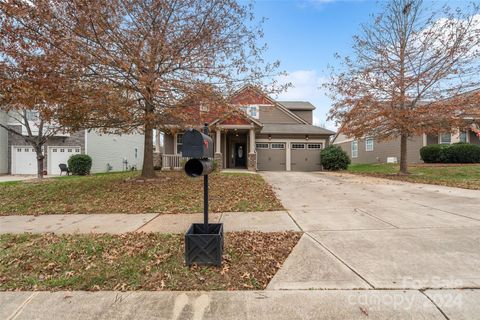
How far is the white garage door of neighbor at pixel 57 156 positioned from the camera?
65.1ft

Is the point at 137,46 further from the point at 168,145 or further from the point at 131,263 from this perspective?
the point at 168,145

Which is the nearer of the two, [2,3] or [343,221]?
[343,221]

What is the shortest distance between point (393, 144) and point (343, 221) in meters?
21.0

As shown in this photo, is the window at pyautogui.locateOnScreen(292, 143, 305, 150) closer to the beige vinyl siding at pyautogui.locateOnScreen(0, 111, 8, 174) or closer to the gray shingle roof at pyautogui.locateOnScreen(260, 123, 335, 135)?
the gray shingle roof at pyautogui.locateOnScreen(260, 123, 335, 135)

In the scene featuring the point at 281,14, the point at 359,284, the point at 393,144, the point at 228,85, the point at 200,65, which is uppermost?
the point at 281,14

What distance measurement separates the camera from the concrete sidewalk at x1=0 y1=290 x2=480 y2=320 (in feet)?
7.97

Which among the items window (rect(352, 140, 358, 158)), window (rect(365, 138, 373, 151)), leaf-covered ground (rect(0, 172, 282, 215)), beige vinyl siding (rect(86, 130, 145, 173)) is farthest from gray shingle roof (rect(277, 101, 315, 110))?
leaf-covered ground (rect(0, 172, 282, 215))

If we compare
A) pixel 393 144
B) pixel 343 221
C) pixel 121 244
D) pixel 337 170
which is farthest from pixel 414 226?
pixel 393 144

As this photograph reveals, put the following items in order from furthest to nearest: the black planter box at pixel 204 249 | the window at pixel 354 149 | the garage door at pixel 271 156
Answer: the window at pixel 354 149 < the garage door at pixel 271 156 < the black planter box at pixel 204 249

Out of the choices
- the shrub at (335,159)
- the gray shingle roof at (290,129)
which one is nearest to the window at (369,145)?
the gray shingle roof at (290,129)

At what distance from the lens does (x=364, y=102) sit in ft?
43.1

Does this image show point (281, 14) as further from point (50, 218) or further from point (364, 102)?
point (50, 218)

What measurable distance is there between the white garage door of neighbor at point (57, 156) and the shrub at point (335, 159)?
62.6ft

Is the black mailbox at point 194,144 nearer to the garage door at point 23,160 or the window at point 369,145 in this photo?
the garage door at point 23,160
